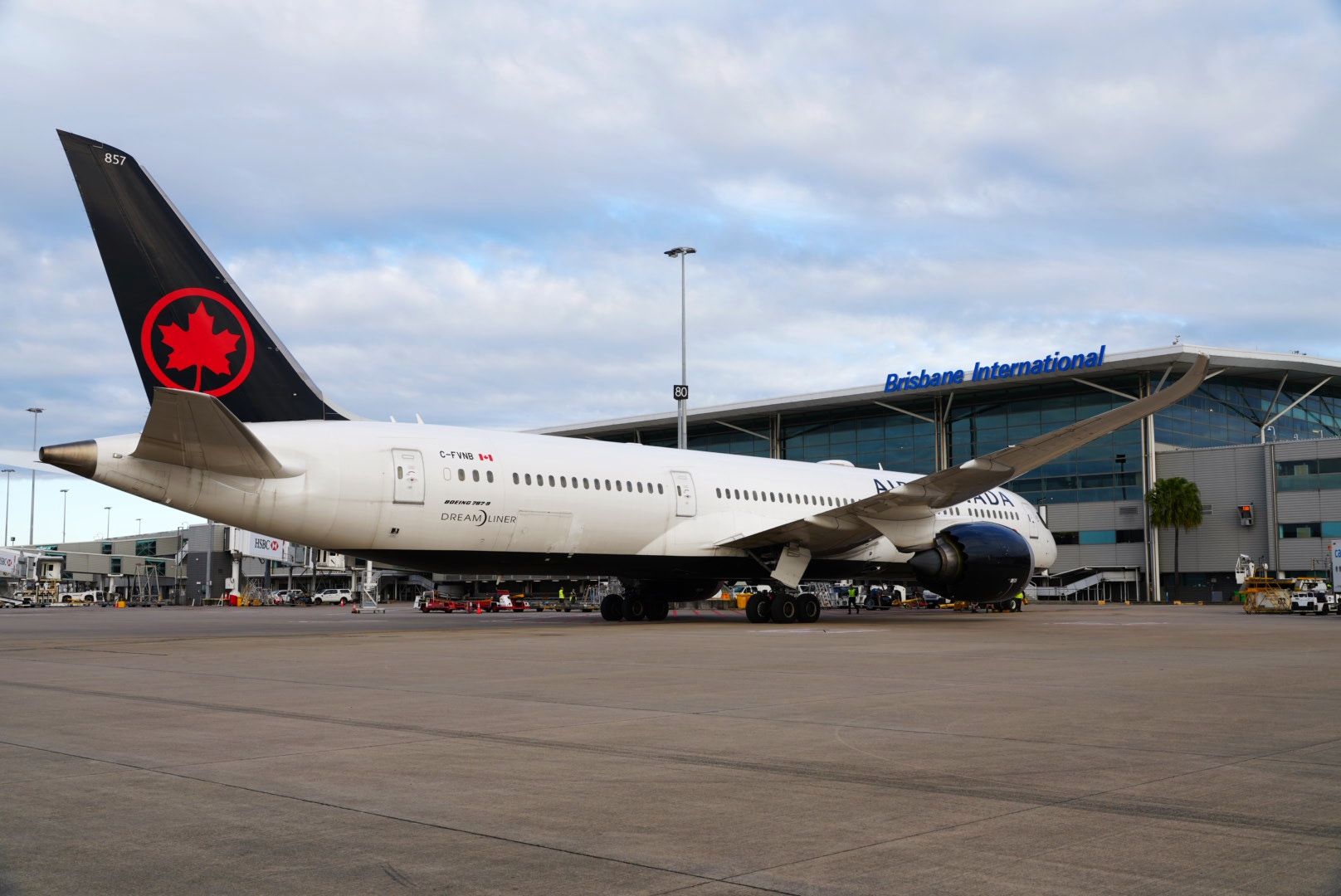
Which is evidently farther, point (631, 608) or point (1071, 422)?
point (1071, 422)

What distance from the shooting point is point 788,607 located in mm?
25266

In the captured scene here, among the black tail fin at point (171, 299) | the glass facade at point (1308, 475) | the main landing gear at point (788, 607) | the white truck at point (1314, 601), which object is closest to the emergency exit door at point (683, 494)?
the main landing gear at point (788, 607)

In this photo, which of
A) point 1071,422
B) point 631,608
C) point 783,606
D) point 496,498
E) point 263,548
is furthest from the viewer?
point 263,548

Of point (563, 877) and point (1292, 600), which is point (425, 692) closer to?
point (563, 877)

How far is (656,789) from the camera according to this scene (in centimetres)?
555

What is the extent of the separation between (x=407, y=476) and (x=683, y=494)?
22.2 ft

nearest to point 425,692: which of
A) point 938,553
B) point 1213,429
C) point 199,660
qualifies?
point 199,660

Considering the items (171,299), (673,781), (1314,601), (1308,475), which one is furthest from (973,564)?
(1308,475)

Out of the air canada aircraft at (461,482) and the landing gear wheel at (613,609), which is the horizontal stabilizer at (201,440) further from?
the landing gear wheel at (613,609)

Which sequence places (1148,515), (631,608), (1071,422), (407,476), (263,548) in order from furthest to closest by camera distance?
(263,548)
(1071,422)
(1148,515)
(631,608)
(407,476)

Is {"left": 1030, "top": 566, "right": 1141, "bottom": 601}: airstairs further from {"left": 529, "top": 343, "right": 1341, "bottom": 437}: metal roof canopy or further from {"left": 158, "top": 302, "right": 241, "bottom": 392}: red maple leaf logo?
{"left": 158, "top": 302, "right": 241, "bottom": 392}: red maple leaf logo

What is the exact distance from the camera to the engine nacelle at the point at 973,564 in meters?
24.6

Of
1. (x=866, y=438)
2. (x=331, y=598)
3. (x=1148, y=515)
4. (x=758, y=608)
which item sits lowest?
(x=331, y=598)

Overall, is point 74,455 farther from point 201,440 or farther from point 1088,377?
point 1088,377
